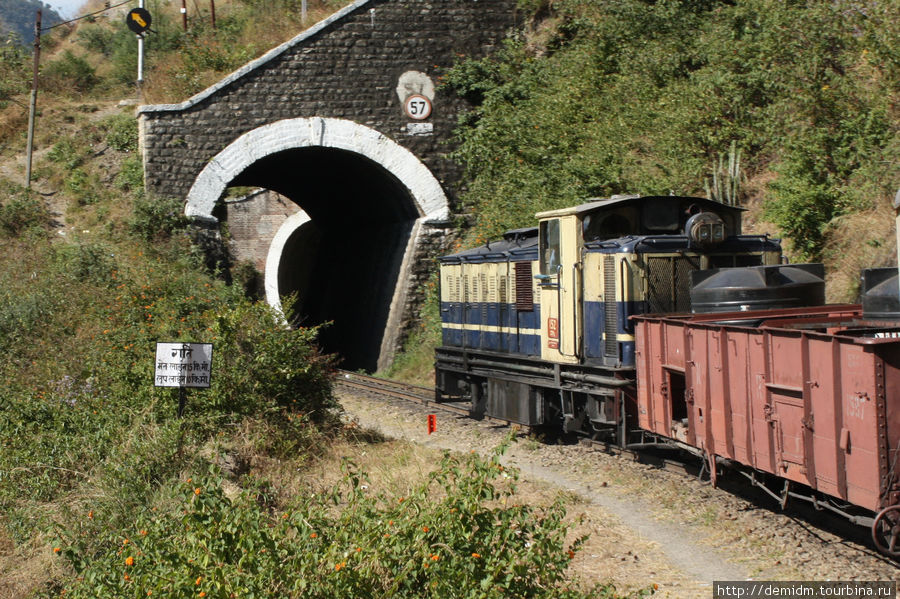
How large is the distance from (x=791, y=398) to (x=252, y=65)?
16622 millimetres

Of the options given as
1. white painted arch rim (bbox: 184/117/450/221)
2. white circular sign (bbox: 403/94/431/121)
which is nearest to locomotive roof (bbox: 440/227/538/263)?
white painted arch rim (bbox: 184/117/450/221)

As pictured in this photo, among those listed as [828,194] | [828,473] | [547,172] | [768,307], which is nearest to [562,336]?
[768,307]

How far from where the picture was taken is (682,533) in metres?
7.47

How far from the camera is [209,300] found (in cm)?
1455

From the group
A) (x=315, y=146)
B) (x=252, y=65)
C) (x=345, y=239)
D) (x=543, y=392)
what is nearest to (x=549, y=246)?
(x=543, y=392)

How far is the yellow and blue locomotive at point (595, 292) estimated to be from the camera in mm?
9750

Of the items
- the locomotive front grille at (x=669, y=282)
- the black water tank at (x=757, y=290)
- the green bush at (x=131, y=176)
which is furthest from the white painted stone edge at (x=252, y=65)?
the black water tank at (x=757, y=290)

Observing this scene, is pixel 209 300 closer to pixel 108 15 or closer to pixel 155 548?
pixel 155 548

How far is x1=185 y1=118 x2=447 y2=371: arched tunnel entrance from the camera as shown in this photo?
2011cm

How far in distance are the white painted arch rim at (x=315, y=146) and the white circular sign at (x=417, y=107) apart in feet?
2.92

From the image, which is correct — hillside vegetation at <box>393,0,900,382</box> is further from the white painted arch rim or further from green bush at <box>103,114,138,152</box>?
green bush at <box>103,114,138,152</box>

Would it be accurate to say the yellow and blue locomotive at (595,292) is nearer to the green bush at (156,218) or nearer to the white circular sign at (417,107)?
the white circular sign at (417,107)

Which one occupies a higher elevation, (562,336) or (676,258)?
(676,258)

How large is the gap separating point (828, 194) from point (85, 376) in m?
11.5
